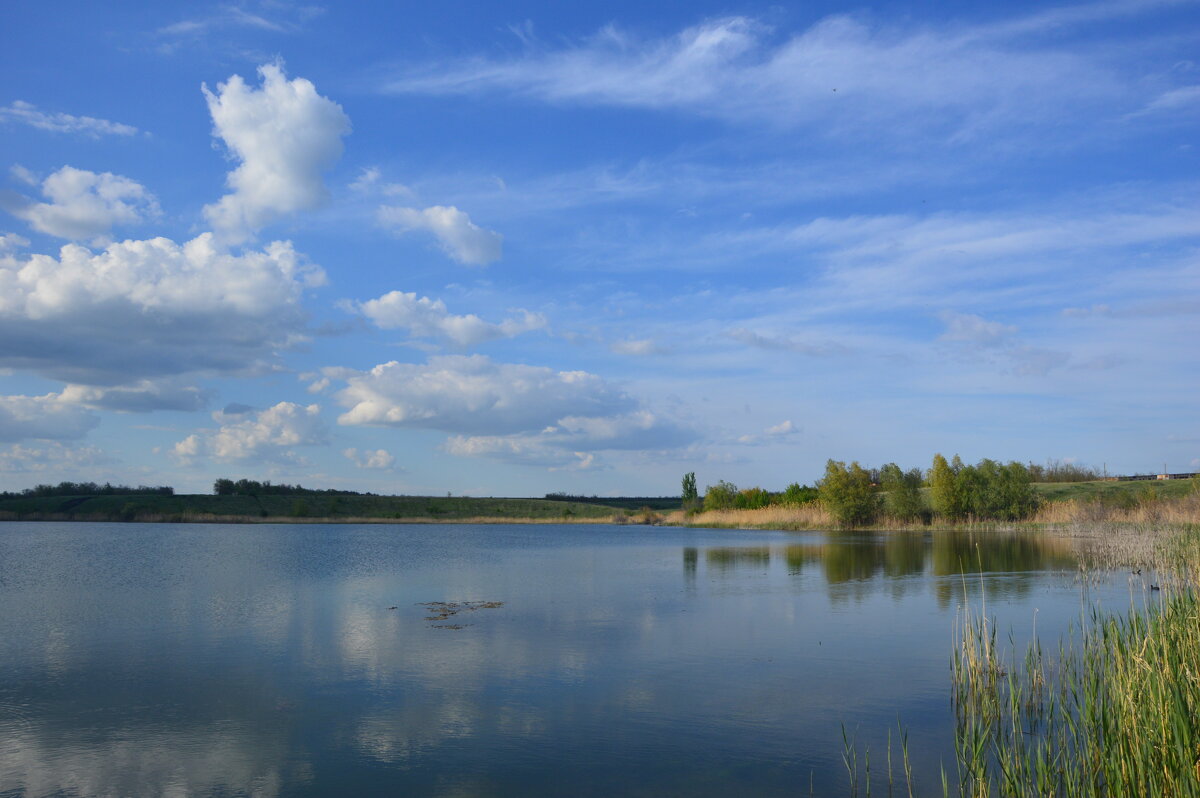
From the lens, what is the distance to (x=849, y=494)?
190 feet

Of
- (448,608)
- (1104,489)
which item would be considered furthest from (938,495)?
(448,608)

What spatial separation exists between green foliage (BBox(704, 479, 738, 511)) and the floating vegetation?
6198 cm

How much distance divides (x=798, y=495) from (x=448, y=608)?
58.1 m

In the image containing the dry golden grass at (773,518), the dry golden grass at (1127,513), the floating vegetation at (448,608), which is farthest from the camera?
the dry golden grass at (773,518)

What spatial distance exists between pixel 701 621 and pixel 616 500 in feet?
450

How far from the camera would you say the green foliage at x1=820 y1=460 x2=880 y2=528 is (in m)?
57.9

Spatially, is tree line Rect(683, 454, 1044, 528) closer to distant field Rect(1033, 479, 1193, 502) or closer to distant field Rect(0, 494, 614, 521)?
distant field Rect(1033, 479, 1193, 502)

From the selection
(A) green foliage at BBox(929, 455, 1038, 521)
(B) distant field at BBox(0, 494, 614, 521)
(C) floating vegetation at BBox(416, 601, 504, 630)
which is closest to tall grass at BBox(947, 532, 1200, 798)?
(C) floating vegetation at BBox(416, 601, 504, 630)

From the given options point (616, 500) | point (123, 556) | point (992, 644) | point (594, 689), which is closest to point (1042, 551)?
point (992, 644)

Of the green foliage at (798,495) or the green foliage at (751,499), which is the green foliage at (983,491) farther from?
the green foliage at (751,499)

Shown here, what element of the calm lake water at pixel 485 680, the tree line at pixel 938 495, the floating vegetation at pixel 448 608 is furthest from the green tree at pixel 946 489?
the floating vegetation at pixel 448 608

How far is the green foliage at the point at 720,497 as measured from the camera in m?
81.2

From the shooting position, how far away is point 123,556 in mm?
33594

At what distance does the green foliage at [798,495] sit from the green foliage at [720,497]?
5.97 m
